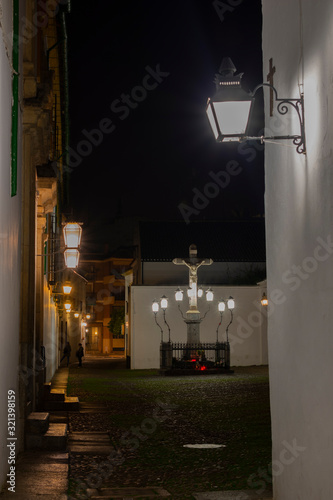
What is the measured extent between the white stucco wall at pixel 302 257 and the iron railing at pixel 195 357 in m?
23.6

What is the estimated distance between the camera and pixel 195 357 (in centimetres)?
3127

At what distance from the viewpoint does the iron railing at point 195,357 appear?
3050 centimetres

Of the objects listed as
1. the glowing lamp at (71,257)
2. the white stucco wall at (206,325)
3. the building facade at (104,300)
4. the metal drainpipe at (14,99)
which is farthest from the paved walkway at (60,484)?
the building facade at (104,300)

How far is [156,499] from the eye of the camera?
727 centimetres

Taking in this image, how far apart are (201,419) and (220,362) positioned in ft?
58.3

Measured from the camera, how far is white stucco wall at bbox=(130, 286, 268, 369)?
3662 cm

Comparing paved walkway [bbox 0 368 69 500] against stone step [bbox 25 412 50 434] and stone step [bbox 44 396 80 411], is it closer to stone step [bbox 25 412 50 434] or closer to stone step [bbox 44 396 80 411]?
stone step [bbox 25 412 50 434]

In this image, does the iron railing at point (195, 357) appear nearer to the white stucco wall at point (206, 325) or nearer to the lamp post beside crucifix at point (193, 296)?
the lamp post beside crucifix at point (193, 296)

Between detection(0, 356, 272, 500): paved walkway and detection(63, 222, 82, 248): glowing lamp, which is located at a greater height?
detection(63, 222, 82, 248): glowing lamp

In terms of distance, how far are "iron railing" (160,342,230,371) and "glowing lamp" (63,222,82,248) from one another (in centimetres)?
1555

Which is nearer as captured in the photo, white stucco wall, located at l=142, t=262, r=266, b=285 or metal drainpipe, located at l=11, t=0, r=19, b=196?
metal drainpipe, located at l=11, t=0, r=19, b=196

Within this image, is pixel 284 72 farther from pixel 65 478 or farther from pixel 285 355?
pixel 65 478

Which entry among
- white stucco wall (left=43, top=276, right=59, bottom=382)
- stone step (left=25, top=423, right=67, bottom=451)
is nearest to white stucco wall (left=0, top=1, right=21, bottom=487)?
stone step (left=25, top=423, right=67, bottom=451)

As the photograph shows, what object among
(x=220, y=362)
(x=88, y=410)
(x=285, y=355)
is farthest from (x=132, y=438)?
(x=220, y=362)
